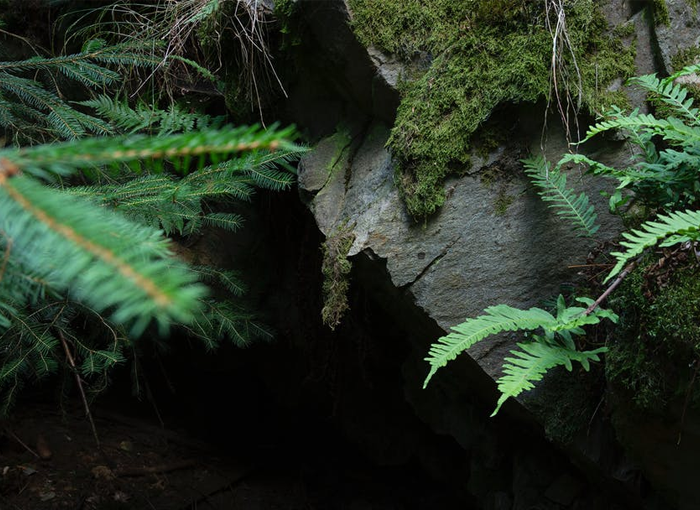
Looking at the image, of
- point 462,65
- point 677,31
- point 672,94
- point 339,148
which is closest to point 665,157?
point 672,94

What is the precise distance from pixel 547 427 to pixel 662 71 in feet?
4.70

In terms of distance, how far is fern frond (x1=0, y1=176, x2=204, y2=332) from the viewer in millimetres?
575

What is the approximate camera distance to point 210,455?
430cm

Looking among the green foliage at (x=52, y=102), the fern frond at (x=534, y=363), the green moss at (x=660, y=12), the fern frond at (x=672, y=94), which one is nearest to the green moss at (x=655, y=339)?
the fern frond at (x=534, y=363)

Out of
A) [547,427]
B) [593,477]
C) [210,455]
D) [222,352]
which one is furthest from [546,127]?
[210,455]

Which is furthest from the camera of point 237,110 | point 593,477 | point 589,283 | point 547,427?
point 237,110

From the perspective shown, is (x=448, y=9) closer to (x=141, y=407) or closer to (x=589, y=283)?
(x=589, y=283)

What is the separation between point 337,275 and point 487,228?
0.75 meters

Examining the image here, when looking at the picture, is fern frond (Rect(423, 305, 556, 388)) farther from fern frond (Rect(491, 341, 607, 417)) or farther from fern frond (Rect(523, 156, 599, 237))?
fern frond (Rect(523, 156, 599, 237))

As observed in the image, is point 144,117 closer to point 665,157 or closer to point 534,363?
point 534,363

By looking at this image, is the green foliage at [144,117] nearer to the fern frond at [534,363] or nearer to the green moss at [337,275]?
the green moss at [337,275]

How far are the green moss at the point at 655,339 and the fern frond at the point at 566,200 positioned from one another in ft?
0.83

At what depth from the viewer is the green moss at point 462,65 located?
220 centimetres

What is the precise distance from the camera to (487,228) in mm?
2332
